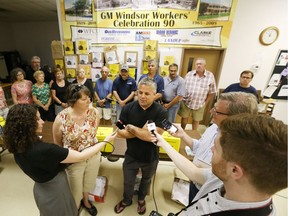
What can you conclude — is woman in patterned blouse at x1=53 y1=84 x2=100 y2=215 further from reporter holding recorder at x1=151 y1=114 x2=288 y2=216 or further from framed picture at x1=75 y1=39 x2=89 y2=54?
framed picture at x1=75 y1=39 x2=89 y2=54

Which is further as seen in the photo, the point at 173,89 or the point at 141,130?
the point at 173,89

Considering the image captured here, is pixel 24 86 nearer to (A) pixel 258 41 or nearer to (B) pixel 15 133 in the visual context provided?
(B) pixel 15 133

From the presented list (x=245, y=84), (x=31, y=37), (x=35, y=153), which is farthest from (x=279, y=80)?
(x=31, y=37)

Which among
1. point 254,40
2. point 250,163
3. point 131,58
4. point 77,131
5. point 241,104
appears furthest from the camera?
point 131,58

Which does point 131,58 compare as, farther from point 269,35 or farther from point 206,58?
point 269,35

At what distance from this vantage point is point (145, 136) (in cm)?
138

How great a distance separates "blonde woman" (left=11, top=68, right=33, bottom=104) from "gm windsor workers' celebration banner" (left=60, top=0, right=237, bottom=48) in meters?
1.30

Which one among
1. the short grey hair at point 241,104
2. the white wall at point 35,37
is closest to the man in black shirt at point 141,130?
the short grey hair at point 241,104

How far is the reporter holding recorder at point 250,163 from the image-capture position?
1.68ft

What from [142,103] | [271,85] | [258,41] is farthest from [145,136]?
[271,85]

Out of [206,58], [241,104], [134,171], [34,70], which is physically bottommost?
[134,171]

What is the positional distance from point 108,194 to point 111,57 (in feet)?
8.92

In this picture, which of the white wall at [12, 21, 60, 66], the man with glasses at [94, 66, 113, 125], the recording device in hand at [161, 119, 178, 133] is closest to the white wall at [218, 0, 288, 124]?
the man with glasses at [94, 66, 113, 125]

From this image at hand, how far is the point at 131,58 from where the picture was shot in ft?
11.6
